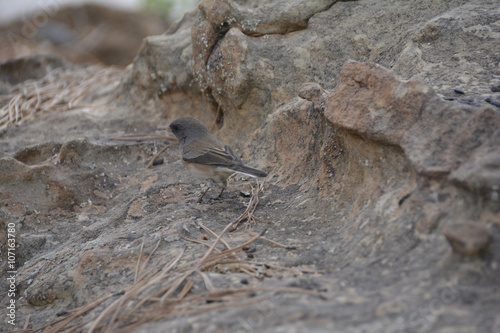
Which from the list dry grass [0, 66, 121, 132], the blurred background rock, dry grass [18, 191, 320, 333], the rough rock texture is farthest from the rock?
the blurred background rock

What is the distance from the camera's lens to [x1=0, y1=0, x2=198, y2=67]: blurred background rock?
396 inches

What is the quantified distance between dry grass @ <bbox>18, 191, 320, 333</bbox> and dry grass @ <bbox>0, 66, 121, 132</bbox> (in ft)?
12.6

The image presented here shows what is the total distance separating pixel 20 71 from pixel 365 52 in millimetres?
5801

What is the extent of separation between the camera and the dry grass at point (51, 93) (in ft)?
19.1

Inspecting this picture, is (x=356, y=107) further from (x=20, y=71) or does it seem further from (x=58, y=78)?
(x=20, y=71)

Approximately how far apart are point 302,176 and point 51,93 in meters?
4.59

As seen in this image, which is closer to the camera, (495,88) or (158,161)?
(495,88)

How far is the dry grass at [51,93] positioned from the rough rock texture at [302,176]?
1.21 feet

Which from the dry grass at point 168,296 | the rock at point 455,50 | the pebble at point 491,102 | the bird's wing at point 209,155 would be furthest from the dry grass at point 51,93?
the pebble at point 491,102

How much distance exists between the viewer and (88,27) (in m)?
11.4

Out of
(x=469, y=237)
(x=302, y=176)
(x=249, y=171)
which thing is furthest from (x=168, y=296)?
(x=302, y=176)

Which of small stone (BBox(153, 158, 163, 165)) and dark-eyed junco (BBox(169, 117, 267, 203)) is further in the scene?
small stone (BBox(153, 158, 163, 165))

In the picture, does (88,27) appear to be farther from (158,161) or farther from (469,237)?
(469,237)

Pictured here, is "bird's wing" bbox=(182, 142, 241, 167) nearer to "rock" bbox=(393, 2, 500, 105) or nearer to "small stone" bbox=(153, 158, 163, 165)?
"small stone" bbox=(153, 158, 163, 165)
